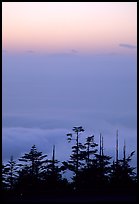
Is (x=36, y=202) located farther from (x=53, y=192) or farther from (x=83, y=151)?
(x=83, y=151)

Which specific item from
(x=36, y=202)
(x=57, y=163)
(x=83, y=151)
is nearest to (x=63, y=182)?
(x=36, y=202)

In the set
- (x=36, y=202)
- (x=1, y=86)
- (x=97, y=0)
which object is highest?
(x=97, y=0)

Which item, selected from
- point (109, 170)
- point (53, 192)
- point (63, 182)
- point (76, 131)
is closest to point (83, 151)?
point (76, 131)

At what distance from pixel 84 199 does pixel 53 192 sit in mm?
304

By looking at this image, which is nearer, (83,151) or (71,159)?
(71,159)

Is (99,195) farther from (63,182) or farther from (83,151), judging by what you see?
(83,151)

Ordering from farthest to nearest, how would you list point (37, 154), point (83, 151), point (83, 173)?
point (83, 151), point (37, 154), point (83, 173)

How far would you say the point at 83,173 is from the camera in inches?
215

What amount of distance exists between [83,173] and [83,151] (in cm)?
850

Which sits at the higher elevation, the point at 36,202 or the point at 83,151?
the point at 83,151

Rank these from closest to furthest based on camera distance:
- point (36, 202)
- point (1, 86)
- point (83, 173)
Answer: point (1, 86) → point (36, 202) → point (83, 173)

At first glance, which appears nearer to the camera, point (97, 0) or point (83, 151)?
point (97, 0)

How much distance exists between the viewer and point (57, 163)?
32.9 ft

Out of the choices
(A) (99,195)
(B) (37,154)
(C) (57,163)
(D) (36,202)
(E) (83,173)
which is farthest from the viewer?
(B) (37,154)
